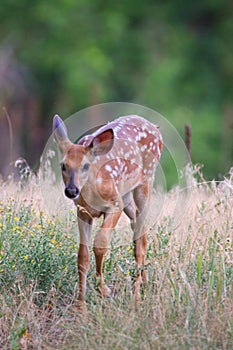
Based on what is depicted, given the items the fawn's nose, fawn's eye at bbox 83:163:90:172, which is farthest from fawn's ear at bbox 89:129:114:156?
the fawn's nose

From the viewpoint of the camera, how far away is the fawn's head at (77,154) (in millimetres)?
6281

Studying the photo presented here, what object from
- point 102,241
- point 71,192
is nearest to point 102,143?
point 71,192

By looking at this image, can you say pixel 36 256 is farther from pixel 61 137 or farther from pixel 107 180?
pixel 61 137

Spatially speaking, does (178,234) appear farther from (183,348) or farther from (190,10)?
(190,10)

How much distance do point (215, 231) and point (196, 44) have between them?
20486mm

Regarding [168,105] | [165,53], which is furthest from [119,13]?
[168,105]

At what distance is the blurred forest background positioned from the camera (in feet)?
76.5

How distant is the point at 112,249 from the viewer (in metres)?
7.17

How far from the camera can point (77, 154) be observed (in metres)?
6.39

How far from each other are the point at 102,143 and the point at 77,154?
0.70ft

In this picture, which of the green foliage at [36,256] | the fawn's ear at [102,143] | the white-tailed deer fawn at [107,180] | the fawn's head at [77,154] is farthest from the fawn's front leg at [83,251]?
the fawn's ear at [102,143]

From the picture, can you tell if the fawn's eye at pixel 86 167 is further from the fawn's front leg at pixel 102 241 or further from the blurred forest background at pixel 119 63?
the blurred forest background at pixel 119 63

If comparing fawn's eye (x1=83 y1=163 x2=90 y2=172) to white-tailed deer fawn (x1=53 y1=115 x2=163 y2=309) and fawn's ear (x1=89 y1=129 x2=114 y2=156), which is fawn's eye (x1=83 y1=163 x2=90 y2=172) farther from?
fawn's ear (x1=89 y1=129 x2=114 y2=156)

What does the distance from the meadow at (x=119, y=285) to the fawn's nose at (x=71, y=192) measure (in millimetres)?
591
